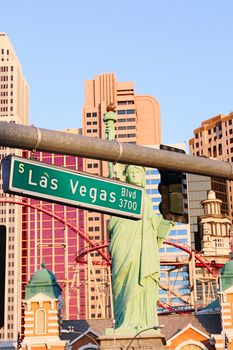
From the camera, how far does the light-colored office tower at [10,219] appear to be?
138 meters

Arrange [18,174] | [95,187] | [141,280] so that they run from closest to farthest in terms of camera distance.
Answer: [18,174], [95,187], [141,280]

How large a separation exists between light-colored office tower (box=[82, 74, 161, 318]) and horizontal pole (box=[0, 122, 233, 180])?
142537 mm

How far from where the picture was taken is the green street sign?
8.70 m

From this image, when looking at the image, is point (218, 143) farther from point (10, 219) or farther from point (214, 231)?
point (10, 219)

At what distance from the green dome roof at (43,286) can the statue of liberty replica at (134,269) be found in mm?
8492

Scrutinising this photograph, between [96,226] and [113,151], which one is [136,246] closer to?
[113,151]

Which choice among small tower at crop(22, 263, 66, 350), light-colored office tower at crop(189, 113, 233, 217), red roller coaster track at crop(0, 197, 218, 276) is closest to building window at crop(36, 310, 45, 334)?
small tower at crop(22, 263, 66, 350)

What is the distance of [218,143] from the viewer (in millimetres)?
150750

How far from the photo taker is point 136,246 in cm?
4194

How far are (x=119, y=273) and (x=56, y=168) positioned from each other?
109 feet

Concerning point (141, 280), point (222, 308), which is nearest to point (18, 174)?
point (141, 280)

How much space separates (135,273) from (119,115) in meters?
115

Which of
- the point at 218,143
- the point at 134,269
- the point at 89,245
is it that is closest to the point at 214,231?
the point at 218,143

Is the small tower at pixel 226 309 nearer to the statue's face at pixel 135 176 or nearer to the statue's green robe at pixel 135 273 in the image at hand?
the statue's green robe at pixel 135 273
